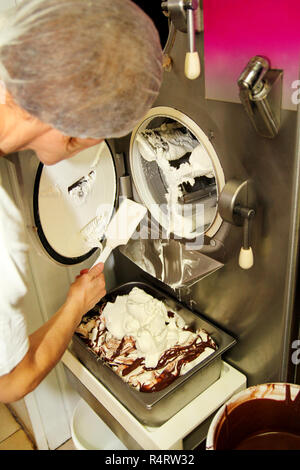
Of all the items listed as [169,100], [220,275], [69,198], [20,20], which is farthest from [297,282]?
[20,20]

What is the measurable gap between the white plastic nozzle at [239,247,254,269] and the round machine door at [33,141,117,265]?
1.80 feet

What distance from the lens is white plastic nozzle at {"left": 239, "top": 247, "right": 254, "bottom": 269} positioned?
48.5 inches

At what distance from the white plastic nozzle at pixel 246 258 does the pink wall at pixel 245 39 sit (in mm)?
397

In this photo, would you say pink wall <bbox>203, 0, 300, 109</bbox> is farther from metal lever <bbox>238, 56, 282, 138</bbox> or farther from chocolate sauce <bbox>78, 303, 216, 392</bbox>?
chocolate sauce <bbox>78, 303, 216, 392</bbox>

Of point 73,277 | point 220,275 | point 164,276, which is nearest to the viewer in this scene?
point 220,275

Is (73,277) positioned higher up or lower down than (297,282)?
lower down

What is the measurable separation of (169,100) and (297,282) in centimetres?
63

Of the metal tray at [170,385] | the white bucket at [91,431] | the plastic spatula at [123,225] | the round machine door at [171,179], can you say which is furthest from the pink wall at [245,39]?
the white bucket at [91,431]

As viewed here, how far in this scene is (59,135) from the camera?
3.20ft

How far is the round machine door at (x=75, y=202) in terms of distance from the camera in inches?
55.6

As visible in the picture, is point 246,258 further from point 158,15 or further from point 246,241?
point 158,15

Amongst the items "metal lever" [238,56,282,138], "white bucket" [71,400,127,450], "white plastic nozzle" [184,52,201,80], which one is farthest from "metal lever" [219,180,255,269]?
"white bucket" [71,400,127,450]

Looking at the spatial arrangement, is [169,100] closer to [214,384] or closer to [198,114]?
[198,114]
